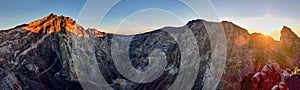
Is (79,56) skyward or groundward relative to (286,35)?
skyward

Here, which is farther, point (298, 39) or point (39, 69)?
point (39, 69)

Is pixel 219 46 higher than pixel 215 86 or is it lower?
higher

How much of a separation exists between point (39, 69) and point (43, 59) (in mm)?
11783

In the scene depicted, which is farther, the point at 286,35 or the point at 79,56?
the point at 79,56

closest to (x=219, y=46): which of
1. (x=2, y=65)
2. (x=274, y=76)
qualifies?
(x=274, y=76)

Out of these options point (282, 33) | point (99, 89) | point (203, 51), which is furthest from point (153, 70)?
point (282, 33)

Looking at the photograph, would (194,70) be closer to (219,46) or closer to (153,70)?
(219,46)

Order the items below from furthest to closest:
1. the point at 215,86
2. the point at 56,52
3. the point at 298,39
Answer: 1. the point at 56,52
2. the point at 298,39
3. the point at 215,86

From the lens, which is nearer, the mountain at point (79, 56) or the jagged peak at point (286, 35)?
the mountain at point (79, 56)

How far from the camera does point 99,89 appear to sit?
511ft

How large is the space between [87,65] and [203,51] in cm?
7291

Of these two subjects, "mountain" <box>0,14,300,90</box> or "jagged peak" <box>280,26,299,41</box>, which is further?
"jagged peak" <box>280,26,299,41</box>

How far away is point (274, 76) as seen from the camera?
1554 inches

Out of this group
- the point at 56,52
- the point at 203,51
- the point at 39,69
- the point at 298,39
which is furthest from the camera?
the point at 56,52
